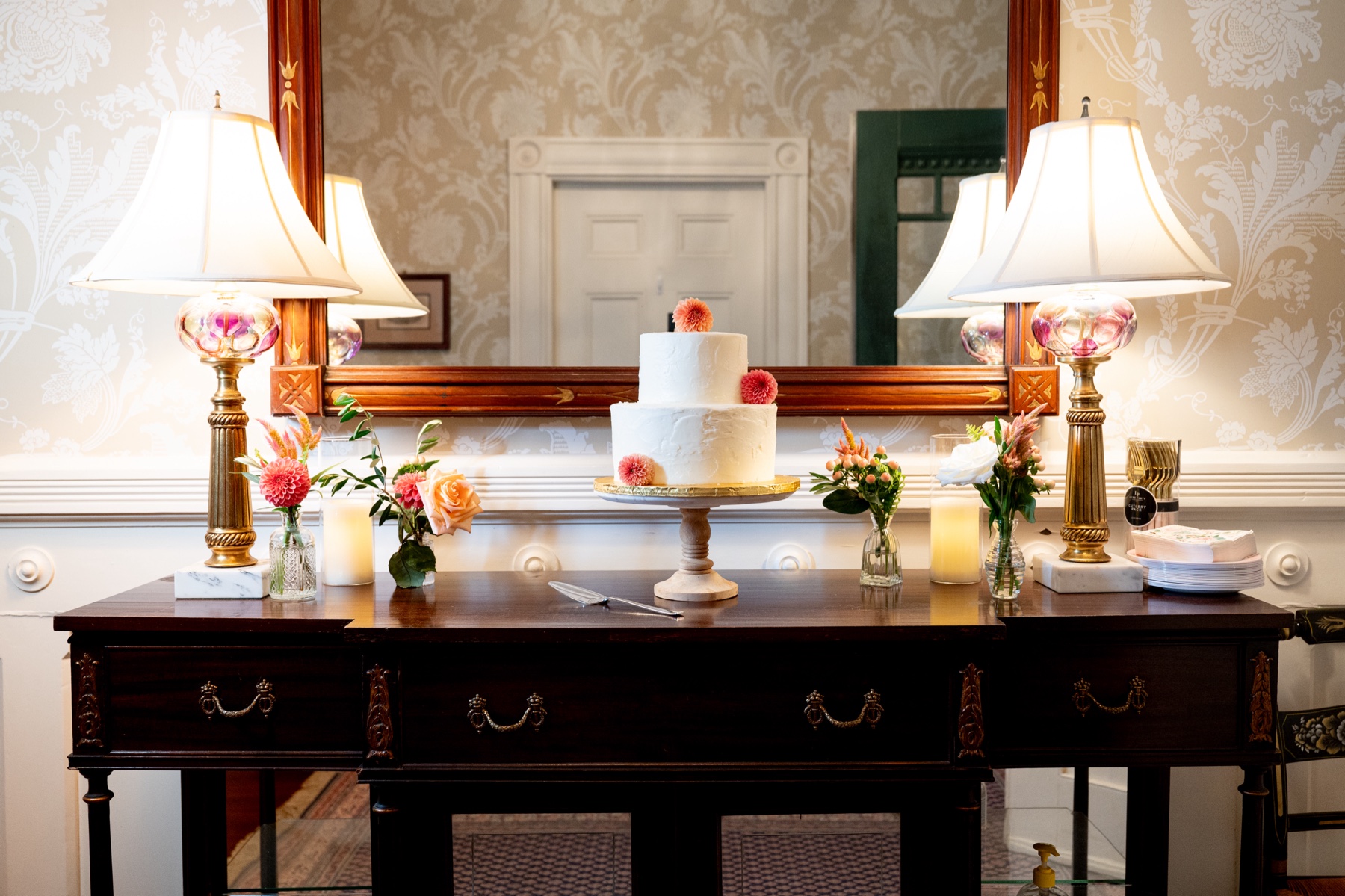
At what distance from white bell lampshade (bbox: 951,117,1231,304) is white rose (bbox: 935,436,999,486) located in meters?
0.27

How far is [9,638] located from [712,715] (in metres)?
1.63

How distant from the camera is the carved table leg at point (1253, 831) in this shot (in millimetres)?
1624

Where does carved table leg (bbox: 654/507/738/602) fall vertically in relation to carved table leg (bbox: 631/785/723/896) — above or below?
above

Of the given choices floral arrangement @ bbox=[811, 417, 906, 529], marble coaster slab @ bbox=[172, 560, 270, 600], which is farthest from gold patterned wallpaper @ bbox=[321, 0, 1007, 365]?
marble coaster slab @ bbox=[172, 560, 270, 600]

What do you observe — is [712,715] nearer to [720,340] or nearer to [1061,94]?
[720,340]

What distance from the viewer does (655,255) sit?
200cm

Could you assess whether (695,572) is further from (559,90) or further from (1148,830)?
(1148,830)

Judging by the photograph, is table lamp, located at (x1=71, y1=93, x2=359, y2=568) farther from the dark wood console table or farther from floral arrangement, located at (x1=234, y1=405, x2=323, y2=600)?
the dark wood console table

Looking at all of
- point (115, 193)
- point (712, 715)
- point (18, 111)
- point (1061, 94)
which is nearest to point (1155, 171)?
point (1061, 94)

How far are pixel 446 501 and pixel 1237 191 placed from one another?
5.91 ft

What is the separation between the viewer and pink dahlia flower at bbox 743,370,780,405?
1.66 m


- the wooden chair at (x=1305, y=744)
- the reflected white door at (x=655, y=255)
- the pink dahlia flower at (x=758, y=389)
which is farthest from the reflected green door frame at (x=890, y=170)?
the wooden chair at (x=1305, y=744)

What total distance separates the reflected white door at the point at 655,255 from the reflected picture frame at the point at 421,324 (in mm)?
235

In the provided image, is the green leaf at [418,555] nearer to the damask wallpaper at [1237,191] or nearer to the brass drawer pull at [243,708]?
the brass drawer pull at [243,708]
